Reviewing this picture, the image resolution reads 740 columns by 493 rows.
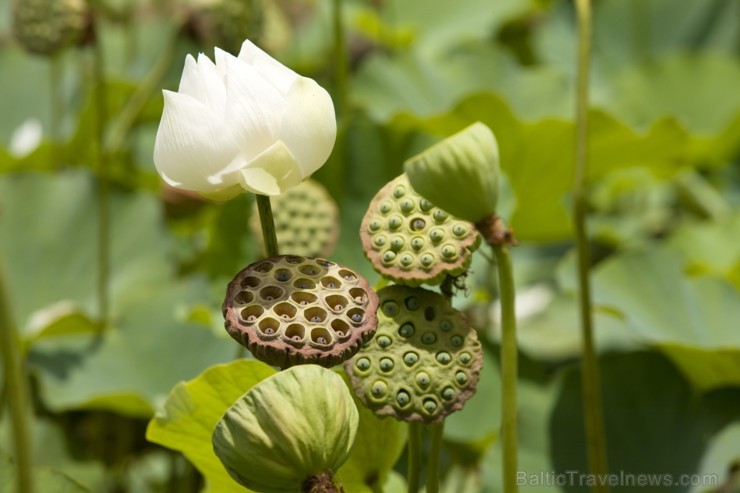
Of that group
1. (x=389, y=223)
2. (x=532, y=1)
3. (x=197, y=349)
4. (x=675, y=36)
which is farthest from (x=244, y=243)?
(x=675, y=36)

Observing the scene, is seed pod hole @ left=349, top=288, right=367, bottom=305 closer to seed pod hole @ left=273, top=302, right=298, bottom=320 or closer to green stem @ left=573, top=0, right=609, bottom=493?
seed pod hole @ left=273, top=302, right=298, bottom=320

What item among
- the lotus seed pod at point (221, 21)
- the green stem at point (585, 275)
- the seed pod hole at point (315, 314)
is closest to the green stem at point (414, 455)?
the seed pod hole at point (315, 314)

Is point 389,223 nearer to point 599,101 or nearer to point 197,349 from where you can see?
point 197,349

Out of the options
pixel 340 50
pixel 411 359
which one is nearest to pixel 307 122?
pixel 411 359

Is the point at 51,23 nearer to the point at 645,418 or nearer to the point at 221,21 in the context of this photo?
the point at 221,21

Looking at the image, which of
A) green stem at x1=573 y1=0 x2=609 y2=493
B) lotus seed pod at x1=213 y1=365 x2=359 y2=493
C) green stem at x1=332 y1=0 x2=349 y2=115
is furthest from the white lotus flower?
green stem at x1=332 y1=0 x2=349 y2=115

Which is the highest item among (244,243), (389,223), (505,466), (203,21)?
(203,21)

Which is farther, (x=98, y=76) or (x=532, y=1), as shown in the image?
(x=532, y=1)
